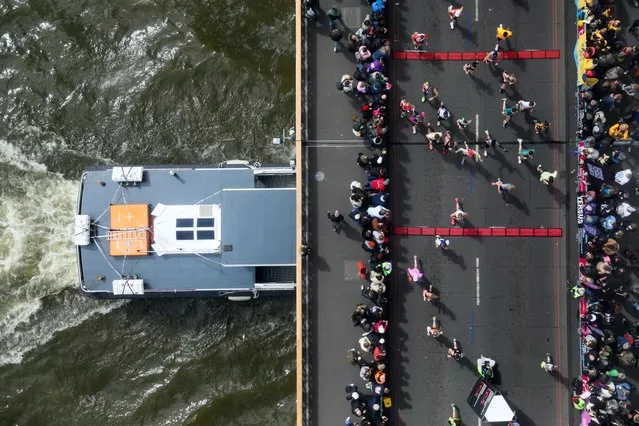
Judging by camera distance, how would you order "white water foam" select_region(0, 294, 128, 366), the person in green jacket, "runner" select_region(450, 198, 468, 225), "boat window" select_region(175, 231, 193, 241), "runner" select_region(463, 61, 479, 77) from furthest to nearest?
"white water foam" select_region(0, 294, 128, 366)
"boat window" select_region(175, 231, 193, 241)
"runner" select_region(463, 61, 479, 77)
"runner" select_region(450, 198, 468, 225)
the person in green jacket

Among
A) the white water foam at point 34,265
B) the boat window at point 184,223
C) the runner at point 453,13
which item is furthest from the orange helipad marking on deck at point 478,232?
the white water foam at point 34,265

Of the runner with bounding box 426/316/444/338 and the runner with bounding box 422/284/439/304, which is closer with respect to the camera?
the runner with bounding box 426/316/444/338

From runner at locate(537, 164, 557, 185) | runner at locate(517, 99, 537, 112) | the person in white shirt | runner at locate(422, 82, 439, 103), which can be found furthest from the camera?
runner at locate(422, 82, 439, 103)

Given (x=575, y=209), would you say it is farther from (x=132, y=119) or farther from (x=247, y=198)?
(x=132, y=119)

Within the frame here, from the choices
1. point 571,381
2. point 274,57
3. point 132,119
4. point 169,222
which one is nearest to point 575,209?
point 571,381

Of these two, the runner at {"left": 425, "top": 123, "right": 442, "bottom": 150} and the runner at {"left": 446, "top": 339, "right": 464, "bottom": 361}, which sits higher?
the runner at {"left": 425, "top": 123, "right": 442, "bottom": 150}

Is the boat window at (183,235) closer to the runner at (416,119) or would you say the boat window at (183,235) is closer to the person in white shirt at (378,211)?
the person in white shirt at (378,211)

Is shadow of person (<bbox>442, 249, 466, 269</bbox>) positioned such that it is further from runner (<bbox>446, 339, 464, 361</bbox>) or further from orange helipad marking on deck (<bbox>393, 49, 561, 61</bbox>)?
orange helipad marking on deck (<bbox>393, 49, 561, 61</bbox>)

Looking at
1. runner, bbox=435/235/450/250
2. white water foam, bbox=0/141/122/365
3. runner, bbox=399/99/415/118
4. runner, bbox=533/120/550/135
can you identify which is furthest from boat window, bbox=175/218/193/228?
runner, bbox=533/120/550/135
